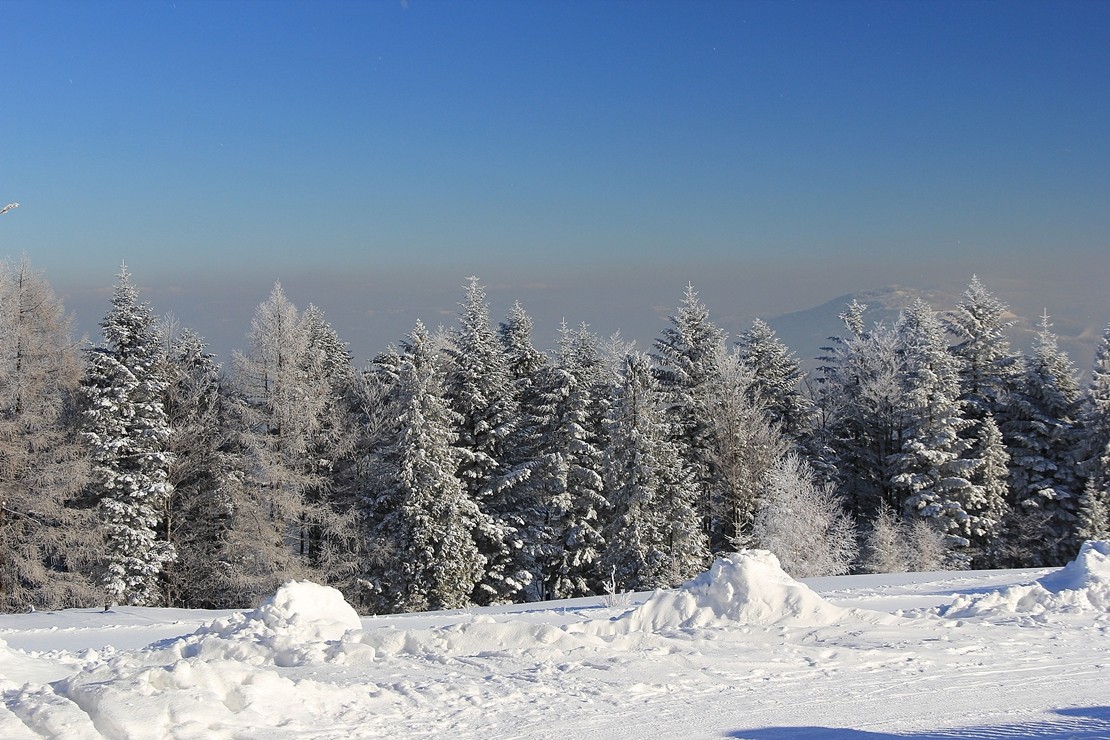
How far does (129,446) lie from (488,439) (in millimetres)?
12421

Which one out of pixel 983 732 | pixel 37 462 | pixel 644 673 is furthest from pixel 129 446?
pixel 983 732

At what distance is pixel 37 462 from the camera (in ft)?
88.4

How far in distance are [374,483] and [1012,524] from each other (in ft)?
86.5

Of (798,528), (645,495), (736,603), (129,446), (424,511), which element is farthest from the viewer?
(645,495)

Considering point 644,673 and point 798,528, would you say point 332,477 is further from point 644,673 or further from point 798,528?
point 644,673

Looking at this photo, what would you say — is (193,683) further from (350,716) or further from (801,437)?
(801,437)

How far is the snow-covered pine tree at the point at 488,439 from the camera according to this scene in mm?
32531

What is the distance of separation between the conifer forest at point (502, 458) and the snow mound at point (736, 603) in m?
12.2

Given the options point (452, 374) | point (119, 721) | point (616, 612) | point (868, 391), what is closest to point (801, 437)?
point (868, 391)

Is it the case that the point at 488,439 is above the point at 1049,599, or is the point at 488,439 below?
above

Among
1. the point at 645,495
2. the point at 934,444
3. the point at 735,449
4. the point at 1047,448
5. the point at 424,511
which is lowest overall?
the point at 424,511

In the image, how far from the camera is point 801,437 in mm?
39875

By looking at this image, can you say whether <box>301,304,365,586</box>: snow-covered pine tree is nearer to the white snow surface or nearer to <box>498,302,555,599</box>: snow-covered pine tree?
<box>498,302,555,599</box>: snow-covered pine tree

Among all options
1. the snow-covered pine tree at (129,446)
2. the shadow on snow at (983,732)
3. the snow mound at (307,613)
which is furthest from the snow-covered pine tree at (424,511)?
the shadow on snow at (983,732)
